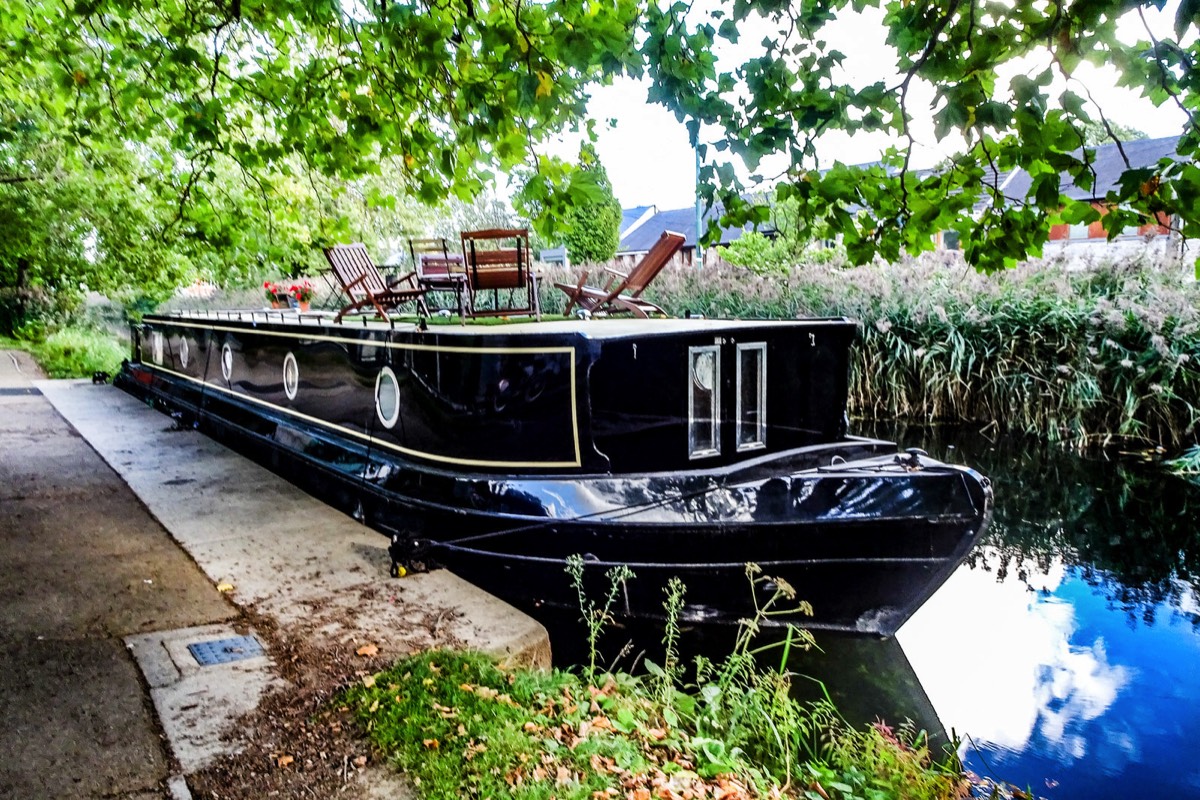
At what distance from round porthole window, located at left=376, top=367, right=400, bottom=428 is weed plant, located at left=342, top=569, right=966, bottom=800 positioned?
2.30 m

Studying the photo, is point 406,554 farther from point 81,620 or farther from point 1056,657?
point 1056,657

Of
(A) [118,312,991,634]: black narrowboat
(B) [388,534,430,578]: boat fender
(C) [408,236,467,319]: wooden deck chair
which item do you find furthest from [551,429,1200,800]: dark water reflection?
(C) [408,236,467,319]: wooden deck chair

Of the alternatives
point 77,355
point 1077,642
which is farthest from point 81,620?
point 77,355

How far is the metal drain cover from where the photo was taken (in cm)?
334

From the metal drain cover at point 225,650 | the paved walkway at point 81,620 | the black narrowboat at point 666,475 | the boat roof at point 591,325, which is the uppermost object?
the boat roof at point 591,325

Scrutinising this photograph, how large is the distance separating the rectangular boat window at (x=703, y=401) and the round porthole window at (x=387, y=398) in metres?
1.92

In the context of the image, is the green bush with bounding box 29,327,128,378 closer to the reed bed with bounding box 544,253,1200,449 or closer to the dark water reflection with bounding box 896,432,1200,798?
the reed bed with bounding box 544,253,1200,449

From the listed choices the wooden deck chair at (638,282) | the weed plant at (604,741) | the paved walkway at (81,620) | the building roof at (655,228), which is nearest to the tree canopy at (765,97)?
the wooden deck chair at (638,282)

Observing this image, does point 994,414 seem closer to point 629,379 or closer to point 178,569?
point 629,379

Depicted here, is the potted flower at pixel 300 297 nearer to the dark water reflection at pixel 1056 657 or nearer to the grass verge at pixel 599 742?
the dark water reflection at pixel 1056 657

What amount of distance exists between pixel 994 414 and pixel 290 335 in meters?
7.80

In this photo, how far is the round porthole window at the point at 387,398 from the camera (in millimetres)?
5277

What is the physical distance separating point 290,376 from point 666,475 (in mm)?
3753

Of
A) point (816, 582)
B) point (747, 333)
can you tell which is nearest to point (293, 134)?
point (747, 333)
